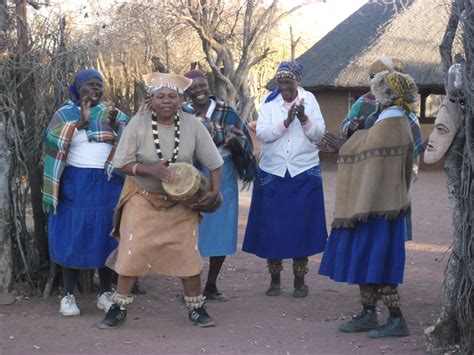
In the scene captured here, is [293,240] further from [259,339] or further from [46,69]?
[46,69]

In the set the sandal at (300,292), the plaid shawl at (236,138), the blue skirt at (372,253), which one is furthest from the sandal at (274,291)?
the blue skirt at (372,253)

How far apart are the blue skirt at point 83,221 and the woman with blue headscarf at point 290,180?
4.53 feet

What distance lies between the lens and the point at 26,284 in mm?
6293

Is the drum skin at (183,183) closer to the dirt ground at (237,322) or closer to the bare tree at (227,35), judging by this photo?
the dirt ground at (237,322)

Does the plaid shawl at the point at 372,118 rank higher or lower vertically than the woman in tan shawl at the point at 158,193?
higher

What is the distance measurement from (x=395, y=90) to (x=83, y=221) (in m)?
2.54

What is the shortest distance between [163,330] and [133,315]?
540 millimetres

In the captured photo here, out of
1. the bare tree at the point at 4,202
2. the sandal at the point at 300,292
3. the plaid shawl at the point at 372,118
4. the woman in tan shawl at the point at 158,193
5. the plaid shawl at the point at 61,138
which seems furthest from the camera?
the sandal at the point at 300,292

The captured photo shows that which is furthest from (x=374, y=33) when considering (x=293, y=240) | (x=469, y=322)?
(x=469, y=322)

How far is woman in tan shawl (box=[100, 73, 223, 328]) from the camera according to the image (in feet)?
16.6

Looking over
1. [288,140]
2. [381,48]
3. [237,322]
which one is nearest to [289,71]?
[288,140]

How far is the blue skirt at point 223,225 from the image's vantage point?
616cm

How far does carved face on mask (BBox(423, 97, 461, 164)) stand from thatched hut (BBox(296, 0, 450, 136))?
50.5 feet

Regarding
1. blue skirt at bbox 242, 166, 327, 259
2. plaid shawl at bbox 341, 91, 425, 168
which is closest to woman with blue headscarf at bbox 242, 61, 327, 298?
blue skirt at bbox 242, 166, 327, 259
